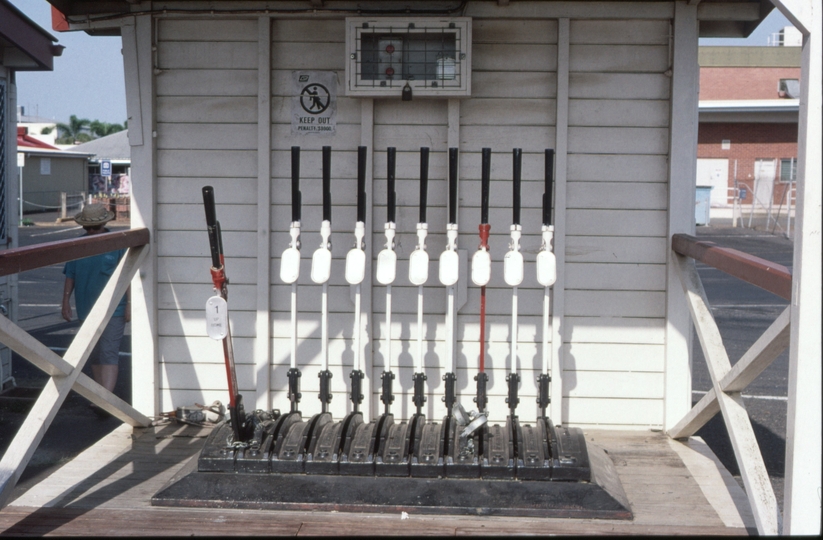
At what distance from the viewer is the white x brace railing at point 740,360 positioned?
313 cm

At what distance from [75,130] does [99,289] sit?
85559 mm

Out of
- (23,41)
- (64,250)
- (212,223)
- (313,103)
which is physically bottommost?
(64,250)

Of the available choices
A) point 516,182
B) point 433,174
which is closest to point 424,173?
point 516,182

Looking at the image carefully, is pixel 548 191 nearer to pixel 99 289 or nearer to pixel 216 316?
pixel 216 316

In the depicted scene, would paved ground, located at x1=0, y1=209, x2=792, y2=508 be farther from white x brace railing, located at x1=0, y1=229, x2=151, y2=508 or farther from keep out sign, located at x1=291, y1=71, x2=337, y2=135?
keep out sign, located at x1=291, y1=71, x2=337, y2=135

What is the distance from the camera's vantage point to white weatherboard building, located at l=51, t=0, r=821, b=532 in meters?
4.63

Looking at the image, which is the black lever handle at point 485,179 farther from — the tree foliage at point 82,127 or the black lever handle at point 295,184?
the tree foliage at point 82,127

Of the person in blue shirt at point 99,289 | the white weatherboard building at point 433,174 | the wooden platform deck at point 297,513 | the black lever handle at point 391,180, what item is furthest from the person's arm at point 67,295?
the black lever handle at point 391,180

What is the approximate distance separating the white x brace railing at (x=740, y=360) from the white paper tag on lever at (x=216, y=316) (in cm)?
205

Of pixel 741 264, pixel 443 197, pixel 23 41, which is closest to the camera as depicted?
pixel 741 264

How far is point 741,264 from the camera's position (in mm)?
3445

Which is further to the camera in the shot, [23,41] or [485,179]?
[23,41]

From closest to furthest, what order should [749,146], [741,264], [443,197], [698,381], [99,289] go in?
[741,264]
[443,197]
[99,289]
[698,381]
[749,146]

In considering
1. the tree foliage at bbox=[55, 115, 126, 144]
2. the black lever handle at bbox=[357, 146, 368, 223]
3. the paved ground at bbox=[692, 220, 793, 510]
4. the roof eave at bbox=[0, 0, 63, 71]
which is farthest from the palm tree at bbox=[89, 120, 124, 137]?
the black lever handle at bbox=[357, 146, 368, 223]
